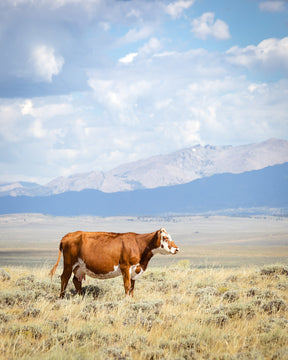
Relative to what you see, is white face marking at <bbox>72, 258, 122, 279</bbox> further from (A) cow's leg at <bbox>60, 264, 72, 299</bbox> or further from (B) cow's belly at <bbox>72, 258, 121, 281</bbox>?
(A) cow's leg at <bbox>60, 264, 72, 299</bbox>

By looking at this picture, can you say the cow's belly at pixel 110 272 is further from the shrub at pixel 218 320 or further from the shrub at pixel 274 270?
the shrub at pixel 274 270

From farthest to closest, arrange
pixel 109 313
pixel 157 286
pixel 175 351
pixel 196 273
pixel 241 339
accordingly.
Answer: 1. pixel 196 273
2. pixel 157 286
3. pixel 109 313
4. pixel 241 339
5. pixel 175 351

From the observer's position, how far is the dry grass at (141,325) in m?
6.97

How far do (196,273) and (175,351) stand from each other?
30.9 feet

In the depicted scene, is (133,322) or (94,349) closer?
(94,349)

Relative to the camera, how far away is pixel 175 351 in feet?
23.5

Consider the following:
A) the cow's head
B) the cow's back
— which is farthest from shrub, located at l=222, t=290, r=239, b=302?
the cow's back

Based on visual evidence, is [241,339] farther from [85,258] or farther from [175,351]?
[85,258]

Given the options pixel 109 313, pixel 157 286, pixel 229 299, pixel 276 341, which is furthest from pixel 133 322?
pixel 157 286

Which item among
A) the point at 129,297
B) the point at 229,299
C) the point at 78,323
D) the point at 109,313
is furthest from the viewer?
the point at 229,299

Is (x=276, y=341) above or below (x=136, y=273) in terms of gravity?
below

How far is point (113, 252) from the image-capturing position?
10.2 m

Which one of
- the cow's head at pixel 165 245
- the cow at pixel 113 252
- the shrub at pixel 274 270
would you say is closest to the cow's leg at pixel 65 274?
the cow at pixel 113 252

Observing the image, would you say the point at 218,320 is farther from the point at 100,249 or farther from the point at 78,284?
the point at 78,284
